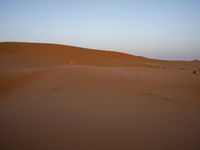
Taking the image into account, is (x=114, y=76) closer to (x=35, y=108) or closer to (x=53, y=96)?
(x=53, y=96)

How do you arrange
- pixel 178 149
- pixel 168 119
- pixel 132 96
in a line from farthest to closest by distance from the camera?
pixel 132 96, pixel 168 119, pixel 178 149

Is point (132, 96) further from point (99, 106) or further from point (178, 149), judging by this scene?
point (178, 149)

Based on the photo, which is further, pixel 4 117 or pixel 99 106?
pixel 99 106

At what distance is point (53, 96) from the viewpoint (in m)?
3.78

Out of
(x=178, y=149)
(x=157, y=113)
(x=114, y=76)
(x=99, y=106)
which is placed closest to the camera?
(x=178, y=149)

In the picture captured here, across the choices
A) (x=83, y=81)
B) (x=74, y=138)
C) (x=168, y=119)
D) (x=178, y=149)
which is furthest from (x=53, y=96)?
(x=178, y=149)

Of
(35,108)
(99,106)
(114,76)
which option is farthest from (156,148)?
(114,76)

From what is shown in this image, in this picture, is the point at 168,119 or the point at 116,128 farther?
the point at 168,119

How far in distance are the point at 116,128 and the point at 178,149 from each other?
865mm

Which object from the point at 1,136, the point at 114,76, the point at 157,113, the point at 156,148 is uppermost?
the point at 114,76

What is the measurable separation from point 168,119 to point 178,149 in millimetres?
737

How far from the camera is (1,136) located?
231 cm

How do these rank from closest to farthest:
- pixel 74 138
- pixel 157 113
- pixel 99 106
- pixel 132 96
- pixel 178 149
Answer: pixel 178 149
pixel 74 138
pixel 157 113
pixel 99 106
pixel 132 96

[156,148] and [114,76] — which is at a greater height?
[114,76]
